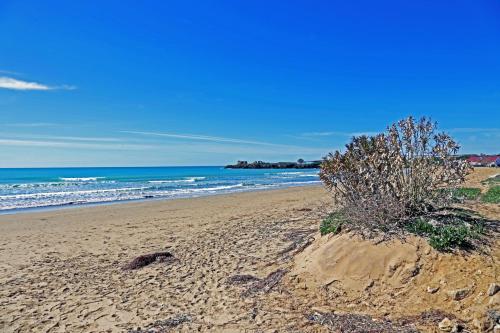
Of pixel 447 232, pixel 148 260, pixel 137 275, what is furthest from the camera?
pixel 148 260

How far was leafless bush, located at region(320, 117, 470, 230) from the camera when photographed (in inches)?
239

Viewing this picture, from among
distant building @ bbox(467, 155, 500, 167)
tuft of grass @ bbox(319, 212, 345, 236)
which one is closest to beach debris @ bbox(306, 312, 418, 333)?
tuft of grass @ bbox(319, 212, 345, 236)

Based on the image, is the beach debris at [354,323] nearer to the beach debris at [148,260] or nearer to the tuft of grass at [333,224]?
the tuft of grass at [333,224]

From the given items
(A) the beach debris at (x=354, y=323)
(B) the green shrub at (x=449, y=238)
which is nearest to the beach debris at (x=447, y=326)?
(A) the beach debris at (x=354, y=323)

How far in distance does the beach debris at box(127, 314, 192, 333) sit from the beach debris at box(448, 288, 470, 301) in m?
3.04

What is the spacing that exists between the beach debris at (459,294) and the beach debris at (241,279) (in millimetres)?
2691

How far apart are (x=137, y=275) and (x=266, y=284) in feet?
8.06

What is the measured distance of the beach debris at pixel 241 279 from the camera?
598cm

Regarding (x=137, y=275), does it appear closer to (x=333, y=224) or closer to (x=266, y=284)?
(x=266, y=284)

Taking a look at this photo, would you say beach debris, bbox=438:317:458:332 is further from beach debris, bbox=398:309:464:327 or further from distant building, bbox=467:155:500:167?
distant building, bbox=467:155:500:167

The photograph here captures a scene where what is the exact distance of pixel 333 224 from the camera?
6.68 metres

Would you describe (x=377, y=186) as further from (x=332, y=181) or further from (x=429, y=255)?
(x=429, y=255)

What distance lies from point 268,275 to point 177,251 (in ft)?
10.0

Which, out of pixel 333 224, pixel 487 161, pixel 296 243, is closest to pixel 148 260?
pixel 296 243
